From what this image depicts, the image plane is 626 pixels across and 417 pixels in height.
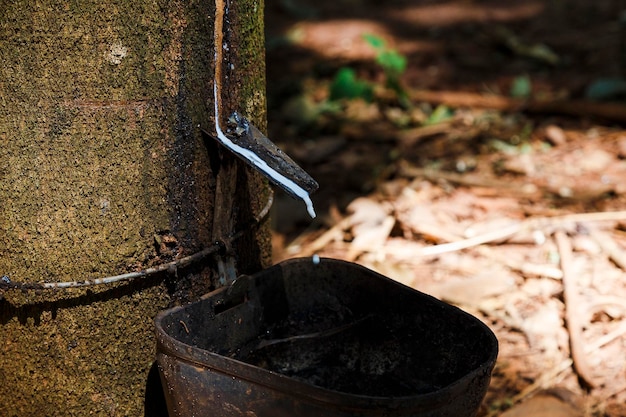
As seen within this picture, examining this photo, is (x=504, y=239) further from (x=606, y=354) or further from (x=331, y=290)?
(x=331, y=290)

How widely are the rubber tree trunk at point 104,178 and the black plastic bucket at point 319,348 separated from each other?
12 centimetres

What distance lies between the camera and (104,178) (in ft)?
5.33

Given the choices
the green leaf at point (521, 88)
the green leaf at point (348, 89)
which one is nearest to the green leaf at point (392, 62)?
the green leaf at point (348, 89)

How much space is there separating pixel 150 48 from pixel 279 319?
698 mm

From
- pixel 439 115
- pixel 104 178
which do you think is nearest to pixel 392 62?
pixel 439 115

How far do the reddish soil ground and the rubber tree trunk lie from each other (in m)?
1.04

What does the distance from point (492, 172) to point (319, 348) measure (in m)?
2.10

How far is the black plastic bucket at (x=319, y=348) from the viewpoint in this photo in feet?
4.80

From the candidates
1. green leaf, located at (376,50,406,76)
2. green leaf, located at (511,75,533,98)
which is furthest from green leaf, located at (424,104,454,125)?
green leaf, located at (511,75,533,98)

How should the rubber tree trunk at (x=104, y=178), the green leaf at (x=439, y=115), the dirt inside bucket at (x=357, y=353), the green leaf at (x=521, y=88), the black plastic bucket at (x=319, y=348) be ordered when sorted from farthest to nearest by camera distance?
the green leaf at (x=521, y=88), the green leaf at (x=439, y=115), the dirt inside bucket at (x=357, y=353), the rubber tree trunk at (x=104, y=178), the black plastic bucket at (x=319, y=348)

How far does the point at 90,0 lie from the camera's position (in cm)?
154

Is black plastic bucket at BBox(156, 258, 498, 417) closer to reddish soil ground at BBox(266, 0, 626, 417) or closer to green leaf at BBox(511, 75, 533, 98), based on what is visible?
reddish soil ground at BBox(266, 0, 626, 417)

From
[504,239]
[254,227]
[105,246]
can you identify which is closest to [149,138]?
[105,246]

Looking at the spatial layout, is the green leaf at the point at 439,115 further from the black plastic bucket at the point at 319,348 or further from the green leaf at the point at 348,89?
the black plastic bucket at the point at 319,348
